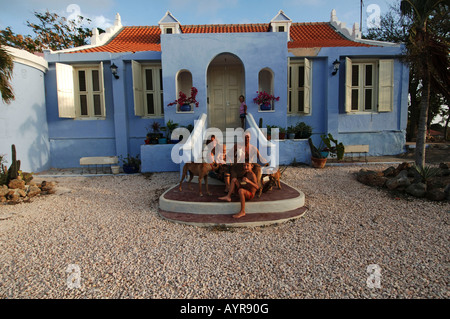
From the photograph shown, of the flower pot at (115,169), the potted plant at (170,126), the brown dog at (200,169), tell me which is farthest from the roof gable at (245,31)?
the brown dog at (200,169)

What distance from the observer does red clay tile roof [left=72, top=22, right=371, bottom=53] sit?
12.1 m

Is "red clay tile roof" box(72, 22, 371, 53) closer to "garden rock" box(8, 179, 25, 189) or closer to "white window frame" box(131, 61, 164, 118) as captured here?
"white window frame" box(131, 61, 164, 118)

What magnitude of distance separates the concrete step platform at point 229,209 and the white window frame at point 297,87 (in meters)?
6.21

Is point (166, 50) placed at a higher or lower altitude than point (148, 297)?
higher

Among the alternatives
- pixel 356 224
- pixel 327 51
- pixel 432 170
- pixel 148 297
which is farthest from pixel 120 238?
pixel 327 51

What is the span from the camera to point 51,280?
320 cm

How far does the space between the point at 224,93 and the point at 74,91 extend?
19.5 feet

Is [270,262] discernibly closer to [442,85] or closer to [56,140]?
[442,85]

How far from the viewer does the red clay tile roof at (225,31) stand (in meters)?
12.1

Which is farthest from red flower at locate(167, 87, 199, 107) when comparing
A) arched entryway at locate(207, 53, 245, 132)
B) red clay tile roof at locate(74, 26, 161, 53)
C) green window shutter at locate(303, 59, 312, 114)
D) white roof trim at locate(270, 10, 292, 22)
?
white roof trim at locate(270, 10, 292, 22)

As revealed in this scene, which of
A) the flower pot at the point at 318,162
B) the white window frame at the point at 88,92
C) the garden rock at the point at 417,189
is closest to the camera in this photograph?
the garden rock at the point at 417,189

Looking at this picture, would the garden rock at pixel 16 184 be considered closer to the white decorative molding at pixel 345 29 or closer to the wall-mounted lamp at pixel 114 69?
the wall-mounted lamp at pixel 114 69

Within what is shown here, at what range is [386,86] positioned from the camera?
10688 millimetres

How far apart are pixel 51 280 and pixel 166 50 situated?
8.23 m
